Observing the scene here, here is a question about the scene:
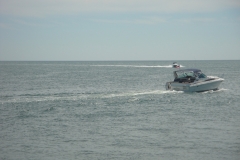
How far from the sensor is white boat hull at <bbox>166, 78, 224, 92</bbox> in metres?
49.2

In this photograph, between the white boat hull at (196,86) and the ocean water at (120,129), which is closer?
the ocean water at (120,129)

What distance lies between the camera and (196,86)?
49.4 m

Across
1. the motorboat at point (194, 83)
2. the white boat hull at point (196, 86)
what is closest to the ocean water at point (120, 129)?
the white boat hull at point (196, 86)

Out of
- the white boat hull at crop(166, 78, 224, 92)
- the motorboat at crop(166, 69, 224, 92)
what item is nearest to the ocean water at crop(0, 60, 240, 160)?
the white boat hull at crop(166, 78, 224, 92)

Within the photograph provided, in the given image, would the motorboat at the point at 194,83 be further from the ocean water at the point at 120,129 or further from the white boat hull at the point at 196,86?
the ocean water at the point at 120,129

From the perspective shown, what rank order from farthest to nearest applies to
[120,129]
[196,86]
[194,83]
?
[194,83], [196,86], [120,129]

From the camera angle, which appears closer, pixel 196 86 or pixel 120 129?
pixel 120 129

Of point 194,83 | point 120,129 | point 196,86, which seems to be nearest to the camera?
point 120,129

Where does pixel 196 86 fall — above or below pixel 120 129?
above

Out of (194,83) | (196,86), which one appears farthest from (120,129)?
(194,83)

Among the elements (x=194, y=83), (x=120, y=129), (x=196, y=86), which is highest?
(x=194, y=83)

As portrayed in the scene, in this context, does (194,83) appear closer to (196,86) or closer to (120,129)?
(196,86)

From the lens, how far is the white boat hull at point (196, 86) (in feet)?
162

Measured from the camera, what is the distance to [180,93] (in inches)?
1939
